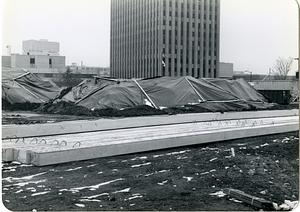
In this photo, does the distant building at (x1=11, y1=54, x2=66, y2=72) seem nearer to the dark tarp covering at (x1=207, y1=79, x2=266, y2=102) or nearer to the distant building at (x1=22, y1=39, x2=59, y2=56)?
the distant building at (x1=22, y1=39, x2=59, y2=56)

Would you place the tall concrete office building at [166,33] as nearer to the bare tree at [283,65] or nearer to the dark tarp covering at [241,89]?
the bare tree at [283,65]

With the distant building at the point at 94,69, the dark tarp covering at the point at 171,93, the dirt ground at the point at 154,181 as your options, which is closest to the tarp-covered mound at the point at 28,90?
the distant building at the point at 94,69

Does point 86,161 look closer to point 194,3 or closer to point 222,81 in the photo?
point 194,3

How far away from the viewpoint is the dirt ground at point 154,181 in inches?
185

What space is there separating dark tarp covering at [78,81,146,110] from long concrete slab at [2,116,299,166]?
483 cm

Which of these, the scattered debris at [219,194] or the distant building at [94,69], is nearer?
→ the scattered debris at [219,194]

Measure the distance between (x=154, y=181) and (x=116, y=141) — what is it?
5.54 feet

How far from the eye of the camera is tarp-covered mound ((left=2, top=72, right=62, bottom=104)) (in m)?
15.8

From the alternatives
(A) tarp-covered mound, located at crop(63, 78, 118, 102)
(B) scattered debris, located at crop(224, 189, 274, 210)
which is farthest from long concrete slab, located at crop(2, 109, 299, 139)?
(A) tarp-covered mound, located at crop(63, 78, 118, 102)

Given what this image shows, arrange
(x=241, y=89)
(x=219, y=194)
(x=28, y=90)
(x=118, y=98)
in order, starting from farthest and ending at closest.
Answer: (x=241, y=89)
(x=28, y=90)
(x=118, y=98)
(x=219, y=194)

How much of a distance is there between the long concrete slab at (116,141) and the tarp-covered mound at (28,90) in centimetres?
843

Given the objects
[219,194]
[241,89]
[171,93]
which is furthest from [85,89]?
[219,194]

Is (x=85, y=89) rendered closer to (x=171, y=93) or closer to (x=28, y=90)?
(x=28, y=90)

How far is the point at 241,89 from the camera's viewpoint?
17.4 metres
